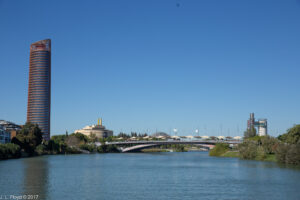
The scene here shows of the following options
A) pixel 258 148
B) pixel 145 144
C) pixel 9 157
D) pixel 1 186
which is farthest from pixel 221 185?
pixel 145 144

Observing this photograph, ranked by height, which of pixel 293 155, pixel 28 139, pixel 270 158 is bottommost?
pixel 270 158

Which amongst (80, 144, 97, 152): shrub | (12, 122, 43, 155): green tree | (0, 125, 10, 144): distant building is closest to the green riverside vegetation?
(12, 122, 43, 155): green tree

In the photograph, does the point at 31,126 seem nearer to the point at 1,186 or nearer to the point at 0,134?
the point at 0,134

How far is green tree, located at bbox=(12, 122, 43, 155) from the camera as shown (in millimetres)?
128750

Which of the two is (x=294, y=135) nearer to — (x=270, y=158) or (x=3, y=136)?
(x=270, y=158)

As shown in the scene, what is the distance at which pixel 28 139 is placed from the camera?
429ft

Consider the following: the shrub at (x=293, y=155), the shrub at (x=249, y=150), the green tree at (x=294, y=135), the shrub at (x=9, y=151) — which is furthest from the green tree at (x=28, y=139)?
the shrub at (x=293, y=155)

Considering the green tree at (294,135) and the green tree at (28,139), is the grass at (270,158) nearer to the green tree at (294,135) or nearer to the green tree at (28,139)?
the green tree at (294,135)

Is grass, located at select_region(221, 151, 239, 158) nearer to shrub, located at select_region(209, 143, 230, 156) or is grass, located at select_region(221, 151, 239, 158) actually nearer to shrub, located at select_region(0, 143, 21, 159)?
shrub, located at select_region(209, 143, 230, 156)

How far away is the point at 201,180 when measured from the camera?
5575cm

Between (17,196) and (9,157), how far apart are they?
242 ft

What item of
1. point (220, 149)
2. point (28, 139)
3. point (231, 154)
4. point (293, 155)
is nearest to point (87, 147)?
point (28, 139)

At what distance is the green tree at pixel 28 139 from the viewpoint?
422 ft

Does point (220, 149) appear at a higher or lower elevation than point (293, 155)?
lower
